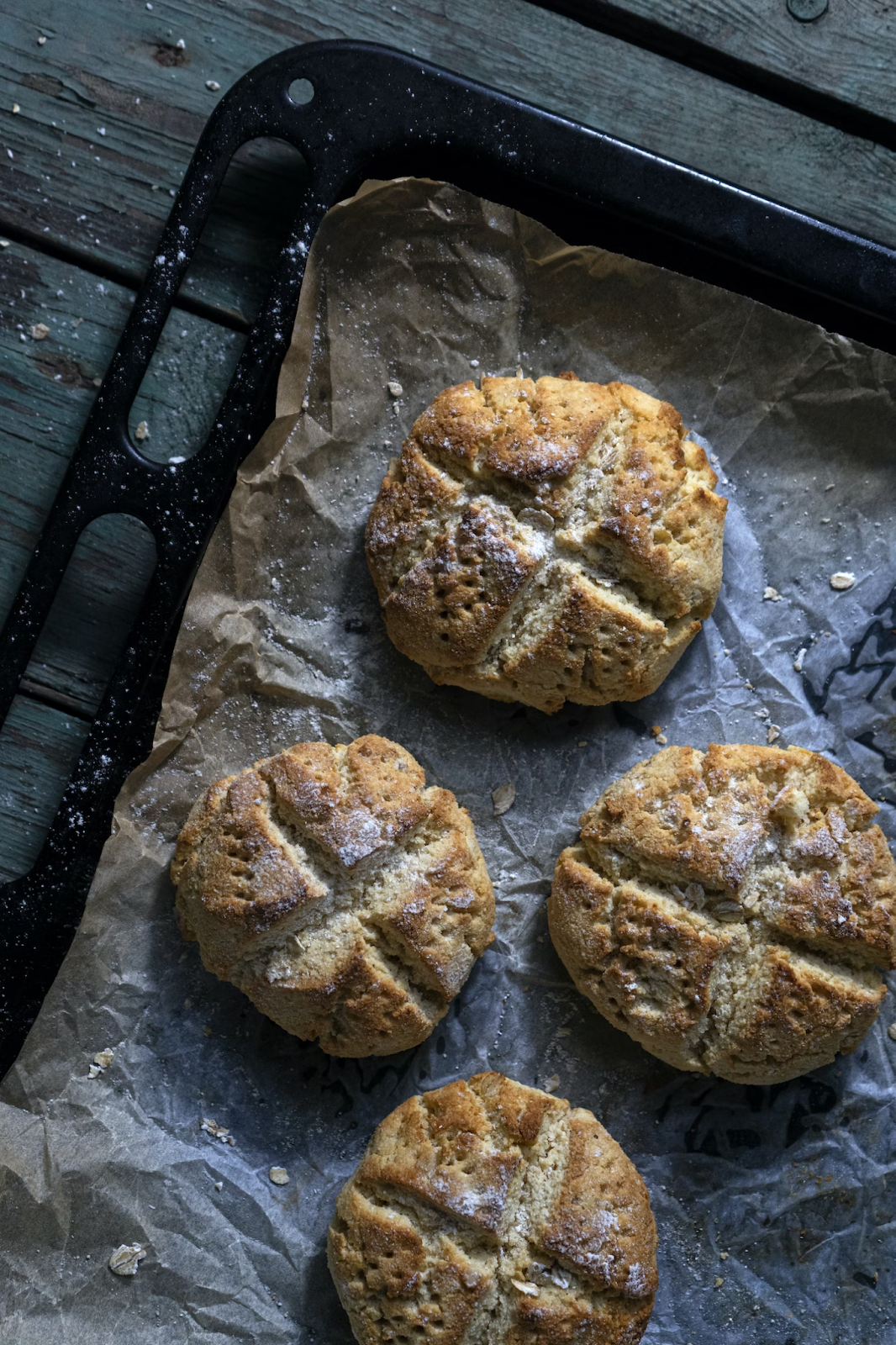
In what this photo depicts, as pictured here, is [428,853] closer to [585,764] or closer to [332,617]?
[585,764]

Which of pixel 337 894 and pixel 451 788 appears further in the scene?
pixel 451 788

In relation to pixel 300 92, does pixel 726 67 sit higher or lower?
higher

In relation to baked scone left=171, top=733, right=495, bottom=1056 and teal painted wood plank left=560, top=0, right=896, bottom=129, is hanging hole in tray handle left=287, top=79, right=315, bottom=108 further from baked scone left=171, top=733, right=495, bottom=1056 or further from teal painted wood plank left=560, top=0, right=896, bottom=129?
baked scone left=171, top=733, right=495, bottom=1056

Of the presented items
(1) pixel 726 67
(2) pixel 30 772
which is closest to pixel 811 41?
(1) pixel 726 67

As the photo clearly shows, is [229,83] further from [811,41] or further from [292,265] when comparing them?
[811,41]

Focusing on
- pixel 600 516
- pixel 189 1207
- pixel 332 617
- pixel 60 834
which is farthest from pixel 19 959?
pixel 600 516

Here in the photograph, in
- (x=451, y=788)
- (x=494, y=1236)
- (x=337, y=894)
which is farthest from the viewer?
(x=451, y=788)
